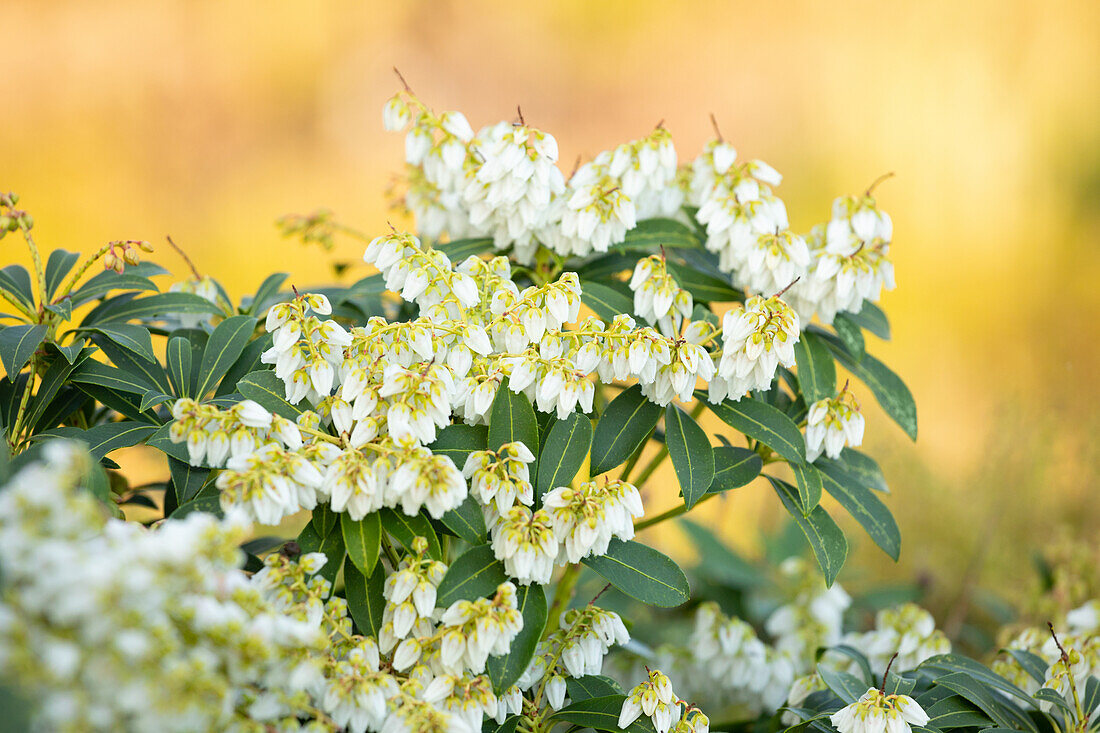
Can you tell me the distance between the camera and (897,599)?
2.23 m

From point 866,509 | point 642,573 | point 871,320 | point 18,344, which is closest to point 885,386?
point 871,320

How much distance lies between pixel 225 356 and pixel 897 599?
1.82 meters

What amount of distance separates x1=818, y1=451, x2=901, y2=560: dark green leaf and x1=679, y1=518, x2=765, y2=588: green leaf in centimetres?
98

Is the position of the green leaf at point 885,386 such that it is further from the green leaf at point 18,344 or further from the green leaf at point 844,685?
the green leaf at point 18,344

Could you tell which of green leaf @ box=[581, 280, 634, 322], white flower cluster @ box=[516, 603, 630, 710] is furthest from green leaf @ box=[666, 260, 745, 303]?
white flower cluster @ box=[516, 603, 630, 710]

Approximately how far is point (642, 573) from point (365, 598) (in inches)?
13.6

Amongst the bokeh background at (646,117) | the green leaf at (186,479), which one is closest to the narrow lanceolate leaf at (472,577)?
the green leaf at (186,479)

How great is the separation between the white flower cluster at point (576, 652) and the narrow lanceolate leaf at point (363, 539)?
29cm

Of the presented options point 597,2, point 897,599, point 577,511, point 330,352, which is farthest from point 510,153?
point 597,2

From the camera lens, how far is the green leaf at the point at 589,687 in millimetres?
1198

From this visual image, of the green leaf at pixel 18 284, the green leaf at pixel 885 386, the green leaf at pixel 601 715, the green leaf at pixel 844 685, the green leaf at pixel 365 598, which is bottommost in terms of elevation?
the green leaf at pixel 365 598

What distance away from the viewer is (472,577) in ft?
3.35

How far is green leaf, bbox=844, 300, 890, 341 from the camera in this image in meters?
1.39

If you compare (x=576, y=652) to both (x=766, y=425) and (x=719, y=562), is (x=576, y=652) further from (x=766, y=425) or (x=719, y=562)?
(x=719, y=562)
